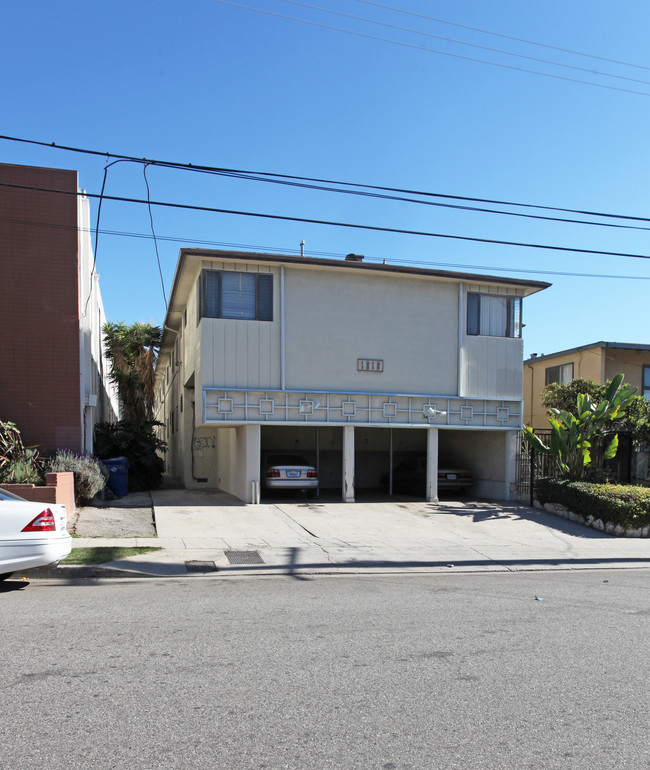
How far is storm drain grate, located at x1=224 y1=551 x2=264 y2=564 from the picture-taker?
33.3 feet

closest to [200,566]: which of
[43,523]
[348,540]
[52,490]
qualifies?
[43,523]

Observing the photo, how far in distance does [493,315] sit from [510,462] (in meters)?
4.24

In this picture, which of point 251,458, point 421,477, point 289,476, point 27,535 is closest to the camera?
point 27,535

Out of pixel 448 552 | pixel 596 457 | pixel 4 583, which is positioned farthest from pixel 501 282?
pixel 4 583

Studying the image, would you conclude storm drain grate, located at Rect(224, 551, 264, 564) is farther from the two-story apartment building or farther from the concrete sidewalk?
the two-story apartment building

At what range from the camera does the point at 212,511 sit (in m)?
15.0

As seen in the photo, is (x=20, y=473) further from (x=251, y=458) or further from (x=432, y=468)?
(x=432, y=468)

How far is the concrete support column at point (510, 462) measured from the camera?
1833 centimetres

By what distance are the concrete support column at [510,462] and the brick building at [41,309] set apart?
1144cm

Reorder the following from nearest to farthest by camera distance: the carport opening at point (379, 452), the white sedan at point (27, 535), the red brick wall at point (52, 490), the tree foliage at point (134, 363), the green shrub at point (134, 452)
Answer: the white sedan at point (27, 535) < the red brick wall at point (52, 490) < the green shrub at point (134, 452) < the carport opening at point (379, 452) < the tree foliage at point (134, 363)

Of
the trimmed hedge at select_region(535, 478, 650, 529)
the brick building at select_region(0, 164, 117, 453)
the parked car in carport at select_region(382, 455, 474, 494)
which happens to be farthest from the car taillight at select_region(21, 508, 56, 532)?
the parked car in carport at select_region(382, 455, 474, 494)

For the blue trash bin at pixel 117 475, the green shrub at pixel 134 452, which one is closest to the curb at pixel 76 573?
the blue trash bin at pixel 117 475

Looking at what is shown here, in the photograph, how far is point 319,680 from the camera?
4.84 meters

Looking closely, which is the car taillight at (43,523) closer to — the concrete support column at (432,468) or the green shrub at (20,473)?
the green shrub at (20,473)
